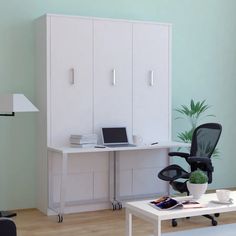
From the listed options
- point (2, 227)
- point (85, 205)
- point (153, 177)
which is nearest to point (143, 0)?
point (153, 177)

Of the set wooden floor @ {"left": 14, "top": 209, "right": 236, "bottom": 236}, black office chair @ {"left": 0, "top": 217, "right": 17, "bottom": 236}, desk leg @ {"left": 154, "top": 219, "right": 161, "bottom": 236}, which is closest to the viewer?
black office chair @ {"left": 0, "top": 217, "right": 17, "bottom": 236}

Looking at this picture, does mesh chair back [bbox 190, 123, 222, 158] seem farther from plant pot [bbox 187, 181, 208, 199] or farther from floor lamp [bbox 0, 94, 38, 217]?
floor lamp [bbox 0, 94, 38, 217]


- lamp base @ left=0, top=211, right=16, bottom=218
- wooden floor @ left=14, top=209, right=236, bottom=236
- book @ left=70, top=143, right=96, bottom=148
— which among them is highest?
book @ left=70, top=143, right=96, bottom=148

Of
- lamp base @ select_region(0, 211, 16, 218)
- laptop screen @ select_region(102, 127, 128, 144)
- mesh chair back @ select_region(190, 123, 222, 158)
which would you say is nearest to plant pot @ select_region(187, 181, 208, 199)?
mesh chair back @ select_region(190, 123, 222, 158)

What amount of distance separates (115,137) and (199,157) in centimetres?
108

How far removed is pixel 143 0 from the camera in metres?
6.29

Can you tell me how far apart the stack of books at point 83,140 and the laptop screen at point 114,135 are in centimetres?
17

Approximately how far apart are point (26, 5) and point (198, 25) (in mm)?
2391

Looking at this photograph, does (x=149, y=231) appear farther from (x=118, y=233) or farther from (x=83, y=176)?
(x=83, y=176)

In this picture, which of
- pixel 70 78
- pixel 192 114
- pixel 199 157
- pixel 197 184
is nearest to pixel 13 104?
pixel 70 78

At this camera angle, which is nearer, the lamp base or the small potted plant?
the small potted plant

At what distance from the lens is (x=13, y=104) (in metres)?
4.89

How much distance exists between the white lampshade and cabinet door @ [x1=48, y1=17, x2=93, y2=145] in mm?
464

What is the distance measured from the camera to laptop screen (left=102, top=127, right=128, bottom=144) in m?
5.60
